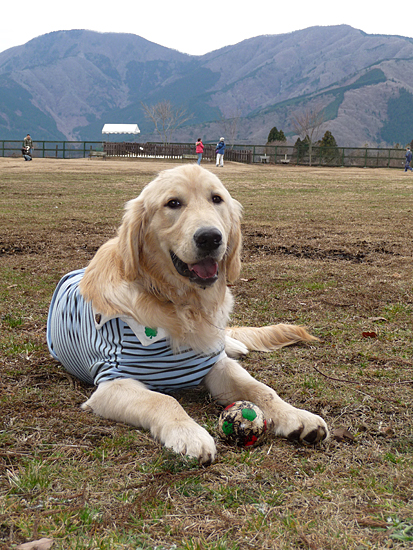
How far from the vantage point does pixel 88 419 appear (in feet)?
10.3

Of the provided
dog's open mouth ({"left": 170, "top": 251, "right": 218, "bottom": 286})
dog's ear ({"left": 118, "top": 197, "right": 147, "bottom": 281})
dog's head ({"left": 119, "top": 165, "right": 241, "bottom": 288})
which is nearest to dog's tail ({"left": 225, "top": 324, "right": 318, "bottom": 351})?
dog's head ({"left": 119, "top": 165, "right": 241, "bottom": 288})

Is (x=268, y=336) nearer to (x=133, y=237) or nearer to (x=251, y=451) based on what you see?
(x=133, y=237)

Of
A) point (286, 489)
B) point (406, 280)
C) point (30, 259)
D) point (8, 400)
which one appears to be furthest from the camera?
point (30, 259)

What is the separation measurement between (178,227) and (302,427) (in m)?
1.38

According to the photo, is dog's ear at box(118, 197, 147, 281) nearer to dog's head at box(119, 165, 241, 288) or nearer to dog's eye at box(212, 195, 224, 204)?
dog's head at box(119, 165, 241, 288)

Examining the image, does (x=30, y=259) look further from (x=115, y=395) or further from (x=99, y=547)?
(x=99, y=547)

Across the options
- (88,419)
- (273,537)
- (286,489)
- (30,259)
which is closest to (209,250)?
(88,419)

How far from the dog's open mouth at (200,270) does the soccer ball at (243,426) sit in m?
0.80

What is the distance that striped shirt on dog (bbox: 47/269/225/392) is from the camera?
10.9 feet

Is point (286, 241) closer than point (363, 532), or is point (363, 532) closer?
point (363, 532)

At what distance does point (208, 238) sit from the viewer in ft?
10.4

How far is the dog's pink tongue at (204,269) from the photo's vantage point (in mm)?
3344

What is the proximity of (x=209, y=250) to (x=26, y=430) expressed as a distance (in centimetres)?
145

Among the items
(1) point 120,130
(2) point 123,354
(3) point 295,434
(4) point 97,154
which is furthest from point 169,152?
(3) point 295,434
